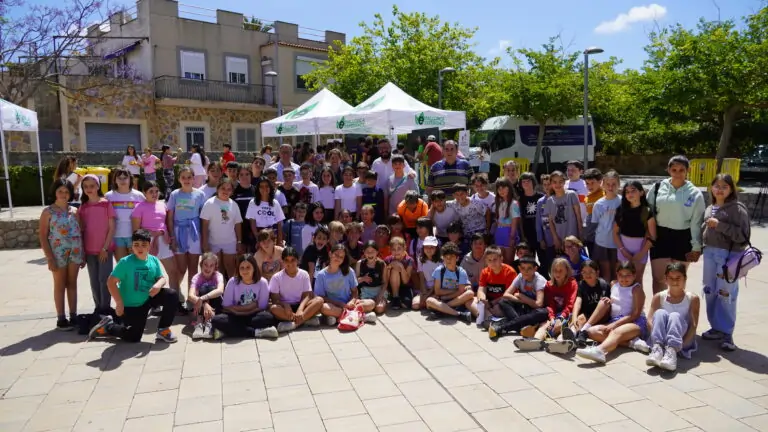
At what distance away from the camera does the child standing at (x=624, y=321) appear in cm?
494

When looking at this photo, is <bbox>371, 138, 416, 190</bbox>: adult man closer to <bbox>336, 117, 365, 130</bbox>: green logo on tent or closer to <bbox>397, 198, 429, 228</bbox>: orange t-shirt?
<bbox>397, 198, 429, 228</bbox>: orange t-shirt

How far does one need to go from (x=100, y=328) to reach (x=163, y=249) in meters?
1.07

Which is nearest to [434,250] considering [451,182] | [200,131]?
[451,182]

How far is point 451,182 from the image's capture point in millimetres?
7758

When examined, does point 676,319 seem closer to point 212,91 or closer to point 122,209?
point 122,209

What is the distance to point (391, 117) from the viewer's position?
10758mm

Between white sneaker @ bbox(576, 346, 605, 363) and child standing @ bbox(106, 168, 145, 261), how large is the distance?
4.69 m

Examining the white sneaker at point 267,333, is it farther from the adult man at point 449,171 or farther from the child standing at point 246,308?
the adult man at point 449,171

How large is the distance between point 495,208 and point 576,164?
1218 millimetres

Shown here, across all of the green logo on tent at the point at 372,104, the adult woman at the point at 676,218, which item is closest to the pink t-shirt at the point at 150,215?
the adult woman at the point at 676,218

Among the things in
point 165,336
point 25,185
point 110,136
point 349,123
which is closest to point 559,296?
point 165,336

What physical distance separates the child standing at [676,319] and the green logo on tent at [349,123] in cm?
729

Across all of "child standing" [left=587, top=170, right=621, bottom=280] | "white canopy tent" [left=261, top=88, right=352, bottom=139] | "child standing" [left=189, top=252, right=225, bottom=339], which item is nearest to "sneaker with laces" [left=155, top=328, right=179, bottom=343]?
"child standing" [left=189, top=252, right=225, bottom=339]

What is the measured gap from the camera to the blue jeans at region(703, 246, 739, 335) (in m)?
5.06
